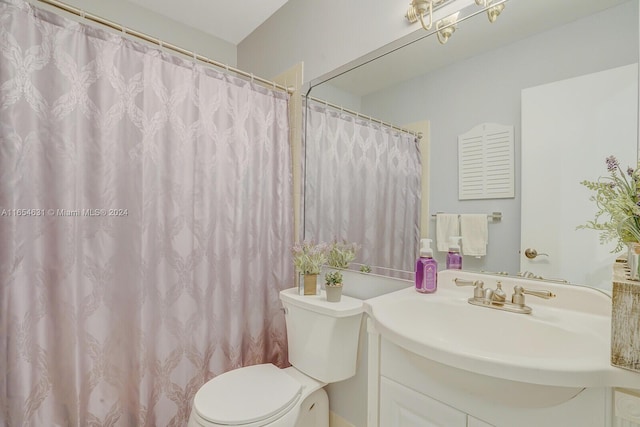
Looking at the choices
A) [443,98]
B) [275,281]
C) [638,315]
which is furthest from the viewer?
[275,281]

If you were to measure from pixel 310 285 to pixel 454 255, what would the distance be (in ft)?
2.19

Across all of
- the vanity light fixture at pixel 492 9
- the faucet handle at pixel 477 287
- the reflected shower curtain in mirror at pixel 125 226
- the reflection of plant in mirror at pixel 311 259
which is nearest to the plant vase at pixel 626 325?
the faucet handle at pixel 477 287

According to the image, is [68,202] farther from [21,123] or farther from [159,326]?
[159,326]

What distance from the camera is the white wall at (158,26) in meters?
1.76

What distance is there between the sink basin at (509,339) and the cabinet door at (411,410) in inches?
3.9

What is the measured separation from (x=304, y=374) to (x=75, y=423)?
90 centimetres

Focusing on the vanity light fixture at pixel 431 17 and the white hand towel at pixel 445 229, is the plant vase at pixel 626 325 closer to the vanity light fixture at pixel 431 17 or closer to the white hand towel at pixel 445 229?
the white hand towel at pixel 445 229

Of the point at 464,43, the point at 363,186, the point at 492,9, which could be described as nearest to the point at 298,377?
the point at 363,186

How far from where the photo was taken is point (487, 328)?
915mm

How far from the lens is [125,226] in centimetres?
131

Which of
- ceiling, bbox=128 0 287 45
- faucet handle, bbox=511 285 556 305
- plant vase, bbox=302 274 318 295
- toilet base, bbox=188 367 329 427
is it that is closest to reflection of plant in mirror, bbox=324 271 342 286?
plant vase, bbox=302 274 318 295

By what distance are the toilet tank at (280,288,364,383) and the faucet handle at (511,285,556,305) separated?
0.59 m

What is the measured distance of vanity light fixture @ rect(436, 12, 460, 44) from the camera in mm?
1161

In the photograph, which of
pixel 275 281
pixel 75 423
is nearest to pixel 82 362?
pixel 75 423
